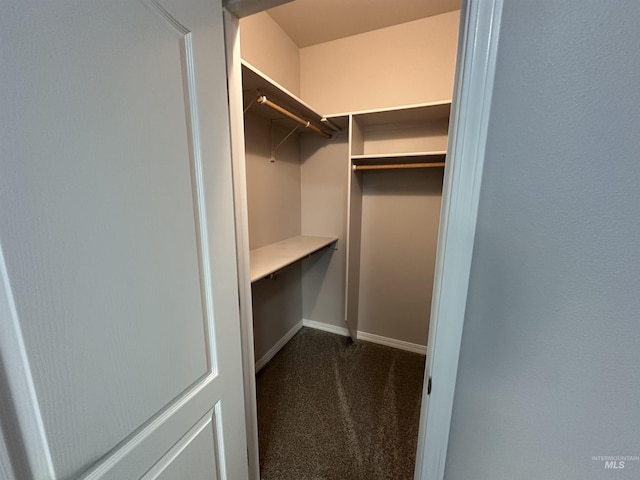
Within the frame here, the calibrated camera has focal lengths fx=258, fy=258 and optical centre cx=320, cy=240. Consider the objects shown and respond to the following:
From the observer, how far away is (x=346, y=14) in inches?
75.0

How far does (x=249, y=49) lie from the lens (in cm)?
176

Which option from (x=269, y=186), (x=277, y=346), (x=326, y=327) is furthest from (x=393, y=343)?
(x=269, y=186)

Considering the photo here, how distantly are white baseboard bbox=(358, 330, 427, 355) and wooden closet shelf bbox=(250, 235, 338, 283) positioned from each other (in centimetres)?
106

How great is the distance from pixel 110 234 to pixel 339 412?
1.84 m

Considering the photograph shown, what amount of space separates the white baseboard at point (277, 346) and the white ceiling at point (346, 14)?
8.87ft

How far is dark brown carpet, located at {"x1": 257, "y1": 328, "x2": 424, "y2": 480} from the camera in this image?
1.46 m

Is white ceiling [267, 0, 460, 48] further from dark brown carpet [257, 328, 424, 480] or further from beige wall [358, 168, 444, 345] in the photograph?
dark brown carpet [257, 328, 424, 480]

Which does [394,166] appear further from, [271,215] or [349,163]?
[271,215]

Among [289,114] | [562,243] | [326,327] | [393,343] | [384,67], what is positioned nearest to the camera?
[562,243]

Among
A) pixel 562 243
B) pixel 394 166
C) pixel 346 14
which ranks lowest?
pixel 562 243

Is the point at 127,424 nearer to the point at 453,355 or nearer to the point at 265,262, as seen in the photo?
the point at 453,355

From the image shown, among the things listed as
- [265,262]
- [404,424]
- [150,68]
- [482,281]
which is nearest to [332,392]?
[404,424]

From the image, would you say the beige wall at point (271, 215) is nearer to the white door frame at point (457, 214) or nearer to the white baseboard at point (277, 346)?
the white baseboard at point (277, 346)

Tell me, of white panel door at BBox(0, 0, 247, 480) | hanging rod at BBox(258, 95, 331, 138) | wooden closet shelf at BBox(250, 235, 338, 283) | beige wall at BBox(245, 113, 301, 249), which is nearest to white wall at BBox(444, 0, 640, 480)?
white panel door at BBox(0, 0, 247, 480)
